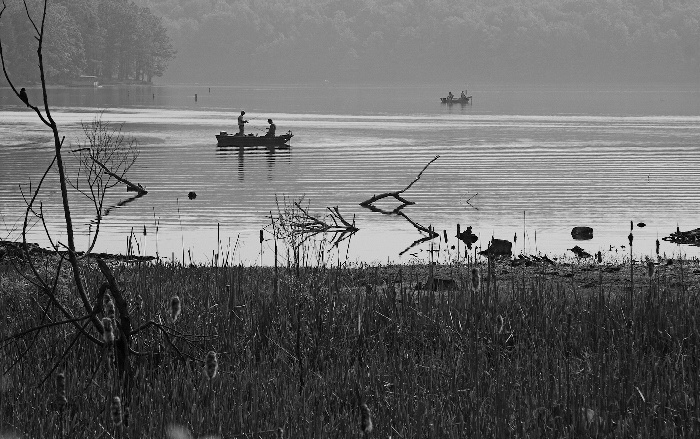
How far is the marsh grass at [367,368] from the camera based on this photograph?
654 cm

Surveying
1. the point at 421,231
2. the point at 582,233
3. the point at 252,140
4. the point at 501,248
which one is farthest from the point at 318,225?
the point at 252,140

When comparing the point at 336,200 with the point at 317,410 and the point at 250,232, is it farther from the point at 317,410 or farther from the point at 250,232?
the point at 317,410

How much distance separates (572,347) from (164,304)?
3.41 metres

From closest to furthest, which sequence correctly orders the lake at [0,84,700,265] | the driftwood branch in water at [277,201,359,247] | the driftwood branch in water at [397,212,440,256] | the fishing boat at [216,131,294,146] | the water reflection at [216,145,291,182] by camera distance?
1. the driftwood branch in water at [397,212,440,256]
2. the lake at [0,84,700,265]
3. the driftwood branch in water at [277,201,359,247]
4. the water reflection at [216,145,291,182]
5. the fishing boat at [216,131,294,146]

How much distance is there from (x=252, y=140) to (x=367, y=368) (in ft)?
148

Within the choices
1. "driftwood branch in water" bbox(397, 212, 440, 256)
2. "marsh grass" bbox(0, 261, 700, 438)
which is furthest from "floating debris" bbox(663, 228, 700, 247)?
"marsh grass" bbox(0, 261, 700, 438)

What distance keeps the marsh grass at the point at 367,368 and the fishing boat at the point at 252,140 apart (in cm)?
4075

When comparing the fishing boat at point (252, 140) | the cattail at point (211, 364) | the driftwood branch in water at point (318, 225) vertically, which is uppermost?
the fishing boat at point (252, 140)

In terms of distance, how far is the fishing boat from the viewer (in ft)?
171

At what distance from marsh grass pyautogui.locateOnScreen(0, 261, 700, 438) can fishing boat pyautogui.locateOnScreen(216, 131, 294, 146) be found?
134 ft

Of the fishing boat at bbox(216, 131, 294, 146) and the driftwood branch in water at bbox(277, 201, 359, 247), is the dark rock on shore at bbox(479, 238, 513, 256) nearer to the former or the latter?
the driftwood branch in water at bbox(277, 201, 359, 247)

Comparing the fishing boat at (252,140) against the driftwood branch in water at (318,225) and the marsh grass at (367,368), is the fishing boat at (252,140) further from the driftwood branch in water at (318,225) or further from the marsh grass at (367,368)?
the marsh grass at (367,368)

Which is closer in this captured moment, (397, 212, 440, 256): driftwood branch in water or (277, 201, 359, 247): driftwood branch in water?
(397, 212, 440, 256): driftwood branch in water

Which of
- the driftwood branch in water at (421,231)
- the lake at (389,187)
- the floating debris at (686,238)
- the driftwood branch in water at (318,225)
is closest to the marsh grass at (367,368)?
the lake at (389,187)
